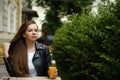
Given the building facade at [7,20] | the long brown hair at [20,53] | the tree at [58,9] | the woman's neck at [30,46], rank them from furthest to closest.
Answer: the tree at [58,9], the building facade at [7,20], the woman's neck at [30,46], the long brown hair at [20,53]

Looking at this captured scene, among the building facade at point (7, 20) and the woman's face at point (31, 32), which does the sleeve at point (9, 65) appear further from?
the building facade at point (7, 20)

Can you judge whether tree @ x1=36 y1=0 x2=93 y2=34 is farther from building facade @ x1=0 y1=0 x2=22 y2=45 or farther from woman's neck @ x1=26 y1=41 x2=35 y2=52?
woman's neck @ x1=26 y1=41 x2=35 y2=52

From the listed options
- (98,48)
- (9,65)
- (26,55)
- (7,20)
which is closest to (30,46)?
(26,55)

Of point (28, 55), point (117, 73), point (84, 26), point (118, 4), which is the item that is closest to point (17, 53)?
point (28, 55)

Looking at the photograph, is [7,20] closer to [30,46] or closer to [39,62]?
[30,46]

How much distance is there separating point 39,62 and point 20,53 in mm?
239

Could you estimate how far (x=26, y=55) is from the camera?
544 centimetres

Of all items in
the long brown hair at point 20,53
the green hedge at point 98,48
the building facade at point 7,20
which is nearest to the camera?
the long brown hair at point 20,53

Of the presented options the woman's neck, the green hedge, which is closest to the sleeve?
the woman's neck

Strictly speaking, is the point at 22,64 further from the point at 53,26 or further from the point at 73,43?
the point at 53,26

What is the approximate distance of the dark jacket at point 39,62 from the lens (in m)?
5.39

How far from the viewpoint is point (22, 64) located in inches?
212

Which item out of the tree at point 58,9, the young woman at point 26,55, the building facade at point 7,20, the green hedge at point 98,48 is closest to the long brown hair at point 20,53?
the young woman at point 26,55

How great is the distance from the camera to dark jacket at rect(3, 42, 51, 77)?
212 inches
